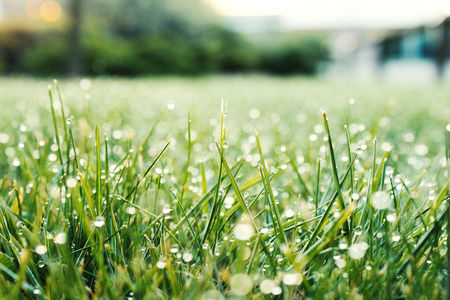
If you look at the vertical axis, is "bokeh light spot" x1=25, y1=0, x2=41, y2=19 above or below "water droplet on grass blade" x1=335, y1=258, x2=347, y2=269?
above

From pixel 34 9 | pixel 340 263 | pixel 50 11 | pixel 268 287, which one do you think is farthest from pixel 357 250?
pixel 34 9

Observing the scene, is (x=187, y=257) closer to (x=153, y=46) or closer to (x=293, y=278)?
(x=293, y=278)

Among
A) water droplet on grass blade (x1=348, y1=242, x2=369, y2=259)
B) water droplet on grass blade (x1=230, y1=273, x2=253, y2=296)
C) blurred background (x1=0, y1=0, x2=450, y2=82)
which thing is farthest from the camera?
blurred background (x1=0, y1=0, x2=450, y2=82)

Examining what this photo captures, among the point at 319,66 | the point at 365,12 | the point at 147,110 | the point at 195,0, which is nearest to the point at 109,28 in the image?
the point at 195,0

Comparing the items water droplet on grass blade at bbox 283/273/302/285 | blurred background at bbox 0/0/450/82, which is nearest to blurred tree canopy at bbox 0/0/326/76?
blurred background at bbox 0/0/450/82

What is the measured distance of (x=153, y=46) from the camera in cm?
1391

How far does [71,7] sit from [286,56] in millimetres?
10414

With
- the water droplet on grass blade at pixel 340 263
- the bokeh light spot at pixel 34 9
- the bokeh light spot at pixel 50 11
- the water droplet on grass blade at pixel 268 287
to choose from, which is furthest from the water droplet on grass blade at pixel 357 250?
the bokeh light spot at pixel 34 9

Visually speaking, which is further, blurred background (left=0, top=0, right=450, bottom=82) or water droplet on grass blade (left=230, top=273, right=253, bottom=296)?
blurred background (left=0, top=0, right=450, bottom=82)

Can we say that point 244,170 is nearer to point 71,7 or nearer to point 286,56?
point 71,7

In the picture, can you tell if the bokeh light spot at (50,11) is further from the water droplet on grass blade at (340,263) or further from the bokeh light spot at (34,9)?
the water droplet on grass blade at (340,263)

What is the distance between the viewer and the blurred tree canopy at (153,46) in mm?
13070

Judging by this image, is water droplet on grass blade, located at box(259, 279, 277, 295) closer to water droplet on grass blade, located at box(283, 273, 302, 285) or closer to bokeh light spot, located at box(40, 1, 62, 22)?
water droplet on grass blade, located at box(283, 273, 302, 285)

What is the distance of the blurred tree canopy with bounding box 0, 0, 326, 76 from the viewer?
13.1 metres
